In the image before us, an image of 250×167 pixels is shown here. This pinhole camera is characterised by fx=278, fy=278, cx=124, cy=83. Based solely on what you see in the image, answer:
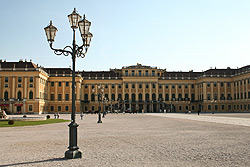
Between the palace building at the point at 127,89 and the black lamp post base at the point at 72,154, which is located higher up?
the palace building at the point at 127,89

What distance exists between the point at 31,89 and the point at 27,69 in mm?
4728

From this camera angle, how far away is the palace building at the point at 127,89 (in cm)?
6381

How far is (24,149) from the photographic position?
10.0 meters

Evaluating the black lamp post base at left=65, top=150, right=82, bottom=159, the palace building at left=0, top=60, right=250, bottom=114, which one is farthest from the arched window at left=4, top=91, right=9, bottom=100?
the black lamp post base at left=65, top=150, right=82, bottom=159

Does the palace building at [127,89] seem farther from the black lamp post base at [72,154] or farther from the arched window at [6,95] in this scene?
the black lamp post base at [72,154]

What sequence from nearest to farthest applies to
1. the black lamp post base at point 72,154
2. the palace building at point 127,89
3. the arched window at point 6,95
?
1. the black lamp post base at point 72,154
2. the arched window at point 6,95
3. the palace building at point 127,89

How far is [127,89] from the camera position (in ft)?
266

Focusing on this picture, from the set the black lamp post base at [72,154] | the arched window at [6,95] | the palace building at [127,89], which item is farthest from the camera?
the palace building at [127,89]

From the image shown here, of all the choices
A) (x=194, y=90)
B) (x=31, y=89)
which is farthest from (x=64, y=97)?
(x=194, y=90)

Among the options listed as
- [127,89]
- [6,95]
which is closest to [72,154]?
[6,95]

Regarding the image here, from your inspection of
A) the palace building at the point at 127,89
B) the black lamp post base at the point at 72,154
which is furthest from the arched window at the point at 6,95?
the black lamp post base at the point at 72,154

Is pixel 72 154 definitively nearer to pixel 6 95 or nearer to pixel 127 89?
pixel 6 95

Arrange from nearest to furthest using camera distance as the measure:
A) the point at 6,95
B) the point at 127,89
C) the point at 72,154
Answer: the point at 72,154, the point at 6,95, the point at 127,89

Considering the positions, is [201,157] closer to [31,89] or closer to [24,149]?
[24,149]
